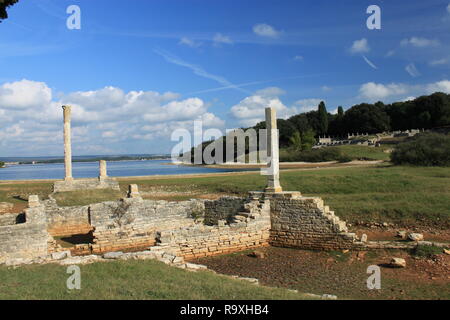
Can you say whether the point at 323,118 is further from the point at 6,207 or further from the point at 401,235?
the point at 401,235

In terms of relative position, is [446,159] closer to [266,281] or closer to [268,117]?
[268,117]

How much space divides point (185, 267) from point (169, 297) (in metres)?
3.19

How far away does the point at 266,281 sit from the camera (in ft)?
34.6

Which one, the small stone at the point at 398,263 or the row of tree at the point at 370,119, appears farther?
the row of tree at the point at 370,119

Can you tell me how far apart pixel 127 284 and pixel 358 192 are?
17.2 meters

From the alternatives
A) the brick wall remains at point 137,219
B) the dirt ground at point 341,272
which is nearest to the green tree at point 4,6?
the brick wall remains at point 137,219

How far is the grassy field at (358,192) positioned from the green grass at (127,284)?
10924 millimetres

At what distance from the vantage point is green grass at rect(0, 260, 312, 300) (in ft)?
23.1

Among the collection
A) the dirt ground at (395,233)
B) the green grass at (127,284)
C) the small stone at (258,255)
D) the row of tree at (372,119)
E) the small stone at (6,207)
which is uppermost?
the row of tree at (372,119)

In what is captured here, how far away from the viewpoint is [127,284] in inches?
307

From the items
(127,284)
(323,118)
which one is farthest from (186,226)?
(323,118)

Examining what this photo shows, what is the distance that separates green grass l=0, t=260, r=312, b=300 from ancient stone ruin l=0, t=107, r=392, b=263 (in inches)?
83.9

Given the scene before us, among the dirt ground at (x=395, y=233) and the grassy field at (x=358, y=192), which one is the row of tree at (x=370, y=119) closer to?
the grassy field at (x=358, y=192)

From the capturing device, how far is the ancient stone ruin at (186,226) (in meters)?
12.7
